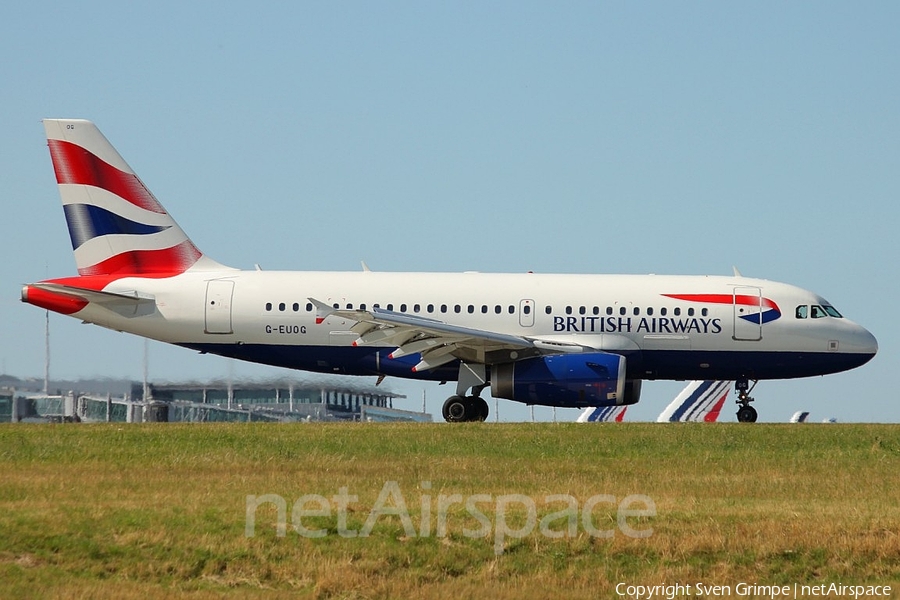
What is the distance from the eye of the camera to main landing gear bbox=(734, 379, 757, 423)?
3269 cm

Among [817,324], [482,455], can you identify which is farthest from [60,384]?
[817,324]

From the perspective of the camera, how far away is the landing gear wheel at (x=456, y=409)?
30.7 metres

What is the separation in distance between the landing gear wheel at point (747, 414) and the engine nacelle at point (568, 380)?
4463 mm

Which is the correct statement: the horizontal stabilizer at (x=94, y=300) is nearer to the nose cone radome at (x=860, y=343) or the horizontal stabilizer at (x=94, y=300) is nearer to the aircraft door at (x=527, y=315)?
the aircraft door at (x=527, y=315)

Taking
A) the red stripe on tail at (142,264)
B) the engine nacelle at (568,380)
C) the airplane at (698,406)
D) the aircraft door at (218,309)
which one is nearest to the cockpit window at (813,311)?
the engine nacelle at (568,380)

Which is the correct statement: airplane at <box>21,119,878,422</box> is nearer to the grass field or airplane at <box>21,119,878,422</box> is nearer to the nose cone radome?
the nose cone radome

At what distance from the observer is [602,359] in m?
29.6

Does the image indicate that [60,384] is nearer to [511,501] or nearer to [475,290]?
[475,290]

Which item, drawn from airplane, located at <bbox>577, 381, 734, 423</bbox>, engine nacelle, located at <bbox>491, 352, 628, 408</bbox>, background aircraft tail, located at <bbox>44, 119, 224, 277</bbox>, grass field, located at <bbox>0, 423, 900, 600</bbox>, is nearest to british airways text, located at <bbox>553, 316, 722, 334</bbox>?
engine nacelle, located at <bbox>491, 352, 628, 408</bbox>

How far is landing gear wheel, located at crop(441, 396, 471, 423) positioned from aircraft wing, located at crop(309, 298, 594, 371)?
964 mm

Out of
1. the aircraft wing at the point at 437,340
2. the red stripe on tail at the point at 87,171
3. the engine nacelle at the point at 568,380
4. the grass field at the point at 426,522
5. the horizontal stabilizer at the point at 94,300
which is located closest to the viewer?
the grass field at the point at 426,522

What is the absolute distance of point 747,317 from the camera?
31.8 meters

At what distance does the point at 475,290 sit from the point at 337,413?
559 inches

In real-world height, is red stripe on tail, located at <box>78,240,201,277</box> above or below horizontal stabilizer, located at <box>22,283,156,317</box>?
above
